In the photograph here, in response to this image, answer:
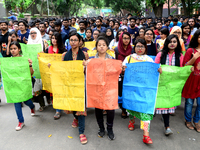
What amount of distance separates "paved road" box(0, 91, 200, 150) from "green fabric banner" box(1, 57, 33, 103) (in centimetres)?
70

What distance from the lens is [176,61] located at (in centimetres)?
297

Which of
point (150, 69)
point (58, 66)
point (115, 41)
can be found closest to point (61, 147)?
point (58, 66)

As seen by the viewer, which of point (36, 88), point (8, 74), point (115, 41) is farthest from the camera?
point (115, 41)

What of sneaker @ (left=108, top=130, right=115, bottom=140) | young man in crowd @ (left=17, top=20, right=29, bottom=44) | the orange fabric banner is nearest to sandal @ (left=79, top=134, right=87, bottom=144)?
sneaker @ (left=108, top=130, right=115, bottom=140)

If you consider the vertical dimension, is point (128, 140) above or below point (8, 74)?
below

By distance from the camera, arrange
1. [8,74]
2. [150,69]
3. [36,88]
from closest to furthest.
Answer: [150,69] → [8,74] → [36,88]

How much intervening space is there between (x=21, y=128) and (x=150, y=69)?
2778 mm

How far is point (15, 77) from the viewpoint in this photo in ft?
10.4

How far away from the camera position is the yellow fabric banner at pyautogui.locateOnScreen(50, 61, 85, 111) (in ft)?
9.07

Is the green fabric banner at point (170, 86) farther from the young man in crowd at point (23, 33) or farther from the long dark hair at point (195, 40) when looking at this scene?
the young man in crowd at point (23, 33)

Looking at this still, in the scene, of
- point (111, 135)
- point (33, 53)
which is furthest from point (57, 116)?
point (33, 53)

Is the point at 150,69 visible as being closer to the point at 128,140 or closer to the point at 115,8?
the point at 128,140

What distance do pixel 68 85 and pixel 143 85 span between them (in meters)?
1.25

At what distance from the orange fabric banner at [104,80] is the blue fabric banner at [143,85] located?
0.27 m
